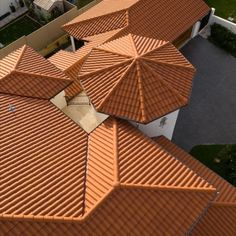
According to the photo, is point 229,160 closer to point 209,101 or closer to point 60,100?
point 209,101

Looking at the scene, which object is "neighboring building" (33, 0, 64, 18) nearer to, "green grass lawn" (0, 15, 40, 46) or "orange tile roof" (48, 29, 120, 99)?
"green grass lawn" (0, 15, 40, 46)

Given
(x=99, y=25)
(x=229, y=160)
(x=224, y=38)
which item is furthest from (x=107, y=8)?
(x=229, y=160)

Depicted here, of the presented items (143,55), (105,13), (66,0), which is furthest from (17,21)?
(143,55)

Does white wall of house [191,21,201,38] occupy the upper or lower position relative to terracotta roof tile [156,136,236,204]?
upper

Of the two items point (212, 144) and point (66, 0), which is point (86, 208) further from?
point (66, 0)

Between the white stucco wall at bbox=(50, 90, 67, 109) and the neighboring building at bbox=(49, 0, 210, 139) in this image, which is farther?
the neighboring building at bbox=(49, 0, 210, 139)

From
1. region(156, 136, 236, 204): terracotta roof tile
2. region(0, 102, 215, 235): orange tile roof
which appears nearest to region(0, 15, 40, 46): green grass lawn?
region(0, 102, 215, 235): orange tile roof
